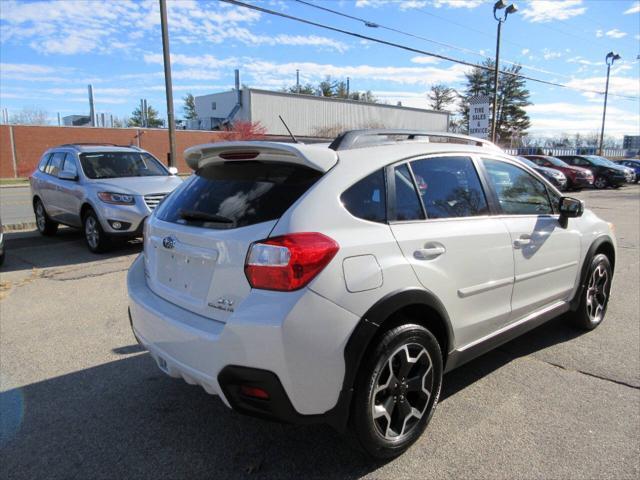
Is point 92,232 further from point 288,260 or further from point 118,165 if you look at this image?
point 288,260

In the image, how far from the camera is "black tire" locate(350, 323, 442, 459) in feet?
8.14

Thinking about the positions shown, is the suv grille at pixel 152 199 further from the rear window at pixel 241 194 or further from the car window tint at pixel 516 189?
the car window tint at pixel 516 189

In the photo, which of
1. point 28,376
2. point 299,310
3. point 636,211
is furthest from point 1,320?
point 636,211

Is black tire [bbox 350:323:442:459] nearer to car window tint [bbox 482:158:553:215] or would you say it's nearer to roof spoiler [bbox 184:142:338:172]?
roof spoiler [bbox 184:142:338:172]

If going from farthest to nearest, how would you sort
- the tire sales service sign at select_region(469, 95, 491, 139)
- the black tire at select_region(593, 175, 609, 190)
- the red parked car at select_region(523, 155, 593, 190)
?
the black tire at select_region(593, 175, 609, 190) → the red parked car at select_region(523, 155, 593, 190) → the tire sales service sign at select_region(469, 95, 491, 139)

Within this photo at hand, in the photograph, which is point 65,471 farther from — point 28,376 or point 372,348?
point 372,348

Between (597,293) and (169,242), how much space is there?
13.1ft

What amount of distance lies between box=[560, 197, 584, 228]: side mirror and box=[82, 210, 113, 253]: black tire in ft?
Answer: 22.0

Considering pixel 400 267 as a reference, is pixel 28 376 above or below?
below

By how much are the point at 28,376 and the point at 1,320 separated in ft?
5.44

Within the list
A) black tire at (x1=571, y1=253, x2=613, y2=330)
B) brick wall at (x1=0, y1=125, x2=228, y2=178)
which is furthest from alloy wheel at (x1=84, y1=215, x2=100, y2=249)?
brick wall at (x1=0, y1=125, x2=228, y2=178)

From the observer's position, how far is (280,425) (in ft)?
10.2

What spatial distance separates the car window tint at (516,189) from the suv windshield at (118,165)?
7121 millimetres

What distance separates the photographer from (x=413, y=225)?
2805 mm
